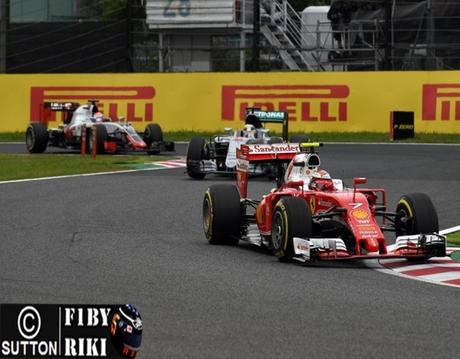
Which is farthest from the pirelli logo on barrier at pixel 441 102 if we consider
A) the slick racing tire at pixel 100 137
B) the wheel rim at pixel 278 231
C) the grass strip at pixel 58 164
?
the wheel rim at pixel 278 231

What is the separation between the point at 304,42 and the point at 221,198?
25.0 m

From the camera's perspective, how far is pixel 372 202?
12.3 m

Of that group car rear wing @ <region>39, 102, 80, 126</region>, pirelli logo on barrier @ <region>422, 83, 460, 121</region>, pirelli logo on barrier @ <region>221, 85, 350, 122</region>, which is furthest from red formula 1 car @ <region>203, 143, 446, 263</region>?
pirelli logo on barrier @ <region>221, 85, 350, 122</region>

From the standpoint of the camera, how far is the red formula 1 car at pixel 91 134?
2745 centimetres

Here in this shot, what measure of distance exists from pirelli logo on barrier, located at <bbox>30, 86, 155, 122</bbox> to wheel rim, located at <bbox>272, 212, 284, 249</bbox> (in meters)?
20.9

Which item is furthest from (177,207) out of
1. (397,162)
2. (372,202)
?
(397,162)

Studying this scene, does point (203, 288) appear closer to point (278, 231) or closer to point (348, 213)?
point (278, 231)

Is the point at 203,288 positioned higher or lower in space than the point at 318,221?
lower

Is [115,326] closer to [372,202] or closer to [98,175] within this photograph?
[372,202]

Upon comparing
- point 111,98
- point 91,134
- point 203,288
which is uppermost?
point 111,98

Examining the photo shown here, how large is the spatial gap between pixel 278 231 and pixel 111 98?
21647 mm

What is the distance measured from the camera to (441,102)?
99.3ft

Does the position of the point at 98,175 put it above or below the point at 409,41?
below

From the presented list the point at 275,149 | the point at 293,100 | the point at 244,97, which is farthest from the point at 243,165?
the point at 244,97
